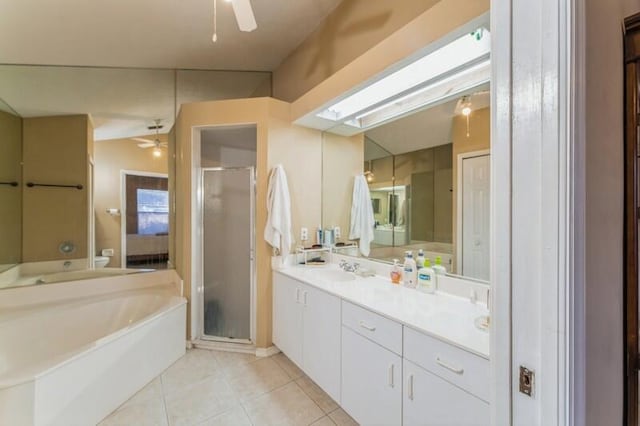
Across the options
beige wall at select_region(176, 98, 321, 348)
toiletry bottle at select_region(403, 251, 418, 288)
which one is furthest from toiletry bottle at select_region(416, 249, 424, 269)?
beige wall at select_region(176, 98, 321, 348)

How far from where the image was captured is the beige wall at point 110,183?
284 centimetres

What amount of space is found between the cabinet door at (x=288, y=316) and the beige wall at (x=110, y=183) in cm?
185

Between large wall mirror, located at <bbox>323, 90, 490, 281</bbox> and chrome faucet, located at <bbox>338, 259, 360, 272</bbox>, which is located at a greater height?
large wall mirror, located at <bbox>323, 90, 490, 281</bbox>

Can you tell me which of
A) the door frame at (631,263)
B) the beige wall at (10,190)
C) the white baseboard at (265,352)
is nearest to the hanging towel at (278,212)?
the white baseboard at (265,352)

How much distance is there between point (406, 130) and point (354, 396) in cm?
186

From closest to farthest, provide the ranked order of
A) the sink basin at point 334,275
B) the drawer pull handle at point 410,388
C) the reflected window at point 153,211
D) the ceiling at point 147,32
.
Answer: the drawer pull handle at point 410,388, the ceiling at point 147,32, the sink basin at point 334,275, the reflected window at point 153,211

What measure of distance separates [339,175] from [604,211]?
214 centimetres

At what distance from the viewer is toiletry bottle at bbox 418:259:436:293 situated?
174 cm

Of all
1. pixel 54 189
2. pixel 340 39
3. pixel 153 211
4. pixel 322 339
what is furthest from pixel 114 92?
pixel 322 339

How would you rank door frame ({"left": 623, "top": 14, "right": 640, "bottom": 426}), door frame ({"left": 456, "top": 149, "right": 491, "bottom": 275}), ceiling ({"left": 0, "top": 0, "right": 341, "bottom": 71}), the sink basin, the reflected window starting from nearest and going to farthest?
door frame ({"left": 623, "top": 14, "right": 640, "bottom": 426})
door frame ({"left": 456, "top": 149, "right": 491, "bottom": 275})
ceiling ({"left": 0, "top": 0, "right": 341, "bottom": 71})
the sink basin
the reflected window

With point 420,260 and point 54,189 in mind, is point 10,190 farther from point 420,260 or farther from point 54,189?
point 420,260

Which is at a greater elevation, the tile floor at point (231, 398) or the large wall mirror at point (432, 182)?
the large wall mirror at point (432, 182)

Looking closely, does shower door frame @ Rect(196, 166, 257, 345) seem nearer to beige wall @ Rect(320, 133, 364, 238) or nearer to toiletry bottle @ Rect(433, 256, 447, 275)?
beige wall @ Rect(320, 133, 364, 238)

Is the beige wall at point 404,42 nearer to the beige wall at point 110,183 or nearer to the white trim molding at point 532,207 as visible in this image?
the white trim molding at point 532,207
